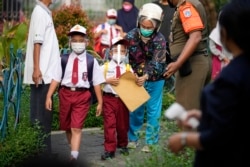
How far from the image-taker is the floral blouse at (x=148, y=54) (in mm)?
7590

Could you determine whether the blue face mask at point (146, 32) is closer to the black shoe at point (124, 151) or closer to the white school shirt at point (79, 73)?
the white school shirt at point (79, 73)

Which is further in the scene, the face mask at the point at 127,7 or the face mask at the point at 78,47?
the face mask at the point at 127,7

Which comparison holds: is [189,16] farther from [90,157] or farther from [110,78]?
[90,157]

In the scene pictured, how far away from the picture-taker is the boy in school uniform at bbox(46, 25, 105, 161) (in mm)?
6984

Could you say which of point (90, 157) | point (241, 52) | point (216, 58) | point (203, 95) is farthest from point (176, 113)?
point (216, 58)

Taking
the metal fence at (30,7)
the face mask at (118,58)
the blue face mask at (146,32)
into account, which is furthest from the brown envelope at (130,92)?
the metal fence at (30,7)

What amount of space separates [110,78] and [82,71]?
1.40ft

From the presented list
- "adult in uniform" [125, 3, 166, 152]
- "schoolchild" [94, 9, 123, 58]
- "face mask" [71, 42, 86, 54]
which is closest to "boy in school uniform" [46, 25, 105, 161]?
"face mask" [71, 42, 86, 54]

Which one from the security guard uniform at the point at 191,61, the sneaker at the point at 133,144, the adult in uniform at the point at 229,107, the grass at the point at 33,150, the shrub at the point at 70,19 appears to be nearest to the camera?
the adult in uniform at the point at 229,107

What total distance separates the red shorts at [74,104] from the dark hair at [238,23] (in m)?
3.84

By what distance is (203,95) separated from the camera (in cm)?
337

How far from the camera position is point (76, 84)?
22.9 feet

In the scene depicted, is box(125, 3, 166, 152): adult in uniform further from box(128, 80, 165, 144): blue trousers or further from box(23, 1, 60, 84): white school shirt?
box(23, 1, 60, 84): white school shirt

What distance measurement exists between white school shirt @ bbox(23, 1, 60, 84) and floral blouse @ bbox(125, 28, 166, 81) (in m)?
0.91
